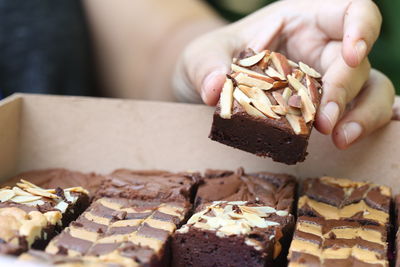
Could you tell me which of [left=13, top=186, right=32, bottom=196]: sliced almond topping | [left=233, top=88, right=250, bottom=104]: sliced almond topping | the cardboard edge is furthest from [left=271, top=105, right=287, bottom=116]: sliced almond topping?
the cardboard edge

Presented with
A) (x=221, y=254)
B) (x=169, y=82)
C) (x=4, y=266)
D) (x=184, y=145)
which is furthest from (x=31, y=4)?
(x=4, y=266)

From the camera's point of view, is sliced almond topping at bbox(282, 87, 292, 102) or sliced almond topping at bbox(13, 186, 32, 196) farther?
sliced almond topping at bbox(13, 186, 32, 196)

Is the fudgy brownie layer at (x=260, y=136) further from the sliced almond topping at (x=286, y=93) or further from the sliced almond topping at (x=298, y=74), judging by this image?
the sliced almond topping at (x=298, y=74)

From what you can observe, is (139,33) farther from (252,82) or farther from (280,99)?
(280,99)

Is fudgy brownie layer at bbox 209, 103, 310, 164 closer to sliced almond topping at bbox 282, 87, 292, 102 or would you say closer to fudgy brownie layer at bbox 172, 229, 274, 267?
sliced almond topping at bbox 282, 87, 292, 102

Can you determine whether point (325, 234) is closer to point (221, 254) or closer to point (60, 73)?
point (221, 254)

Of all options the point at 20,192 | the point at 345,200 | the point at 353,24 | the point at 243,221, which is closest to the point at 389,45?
the point at 353,24
